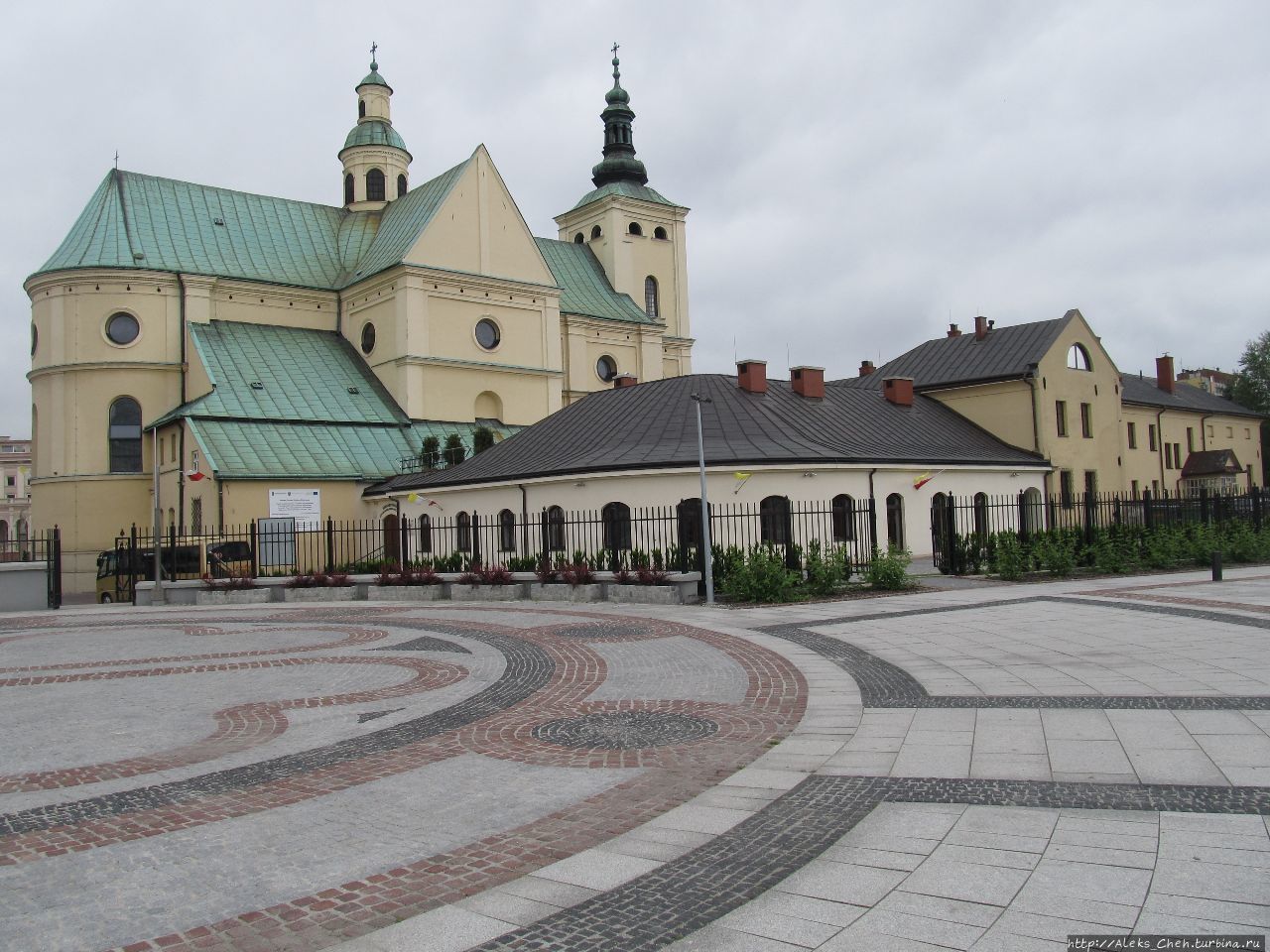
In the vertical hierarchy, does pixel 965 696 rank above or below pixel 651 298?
below

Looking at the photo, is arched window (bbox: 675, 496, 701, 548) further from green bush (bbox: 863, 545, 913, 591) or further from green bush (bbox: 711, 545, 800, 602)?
green bush (bbox: 863, 545, 913, 591)

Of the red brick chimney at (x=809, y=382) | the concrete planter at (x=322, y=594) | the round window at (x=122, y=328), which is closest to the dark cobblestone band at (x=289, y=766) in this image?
the concrete planter at (x=322, y=594)

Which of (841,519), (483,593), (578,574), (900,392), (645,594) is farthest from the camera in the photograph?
(900,392)

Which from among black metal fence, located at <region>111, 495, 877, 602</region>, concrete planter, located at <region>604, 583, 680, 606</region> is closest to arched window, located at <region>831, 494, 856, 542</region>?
black metal fence, located at <region>111, 495, 877, 602</region>

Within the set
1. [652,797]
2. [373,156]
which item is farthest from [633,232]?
[652,797]

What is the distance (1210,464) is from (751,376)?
3674 cm

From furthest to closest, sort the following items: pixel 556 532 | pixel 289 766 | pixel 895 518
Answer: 1. pixel 895 518
2. pixel 556 532
3. pixel 289 766

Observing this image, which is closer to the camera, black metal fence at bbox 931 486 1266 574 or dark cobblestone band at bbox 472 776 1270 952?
dark cobblestone band at bbox 472 776 1270 952

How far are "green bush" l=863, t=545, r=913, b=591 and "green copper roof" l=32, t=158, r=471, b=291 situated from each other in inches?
1186

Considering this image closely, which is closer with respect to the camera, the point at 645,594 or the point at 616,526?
the point at 645,594

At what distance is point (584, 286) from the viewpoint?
5584cm

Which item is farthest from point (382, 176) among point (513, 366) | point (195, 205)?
point (513, 366)

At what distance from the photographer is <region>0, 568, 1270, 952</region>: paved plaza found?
4.41m

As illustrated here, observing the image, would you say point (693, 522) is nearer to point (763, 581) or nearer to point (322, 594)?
point (763, 581)
